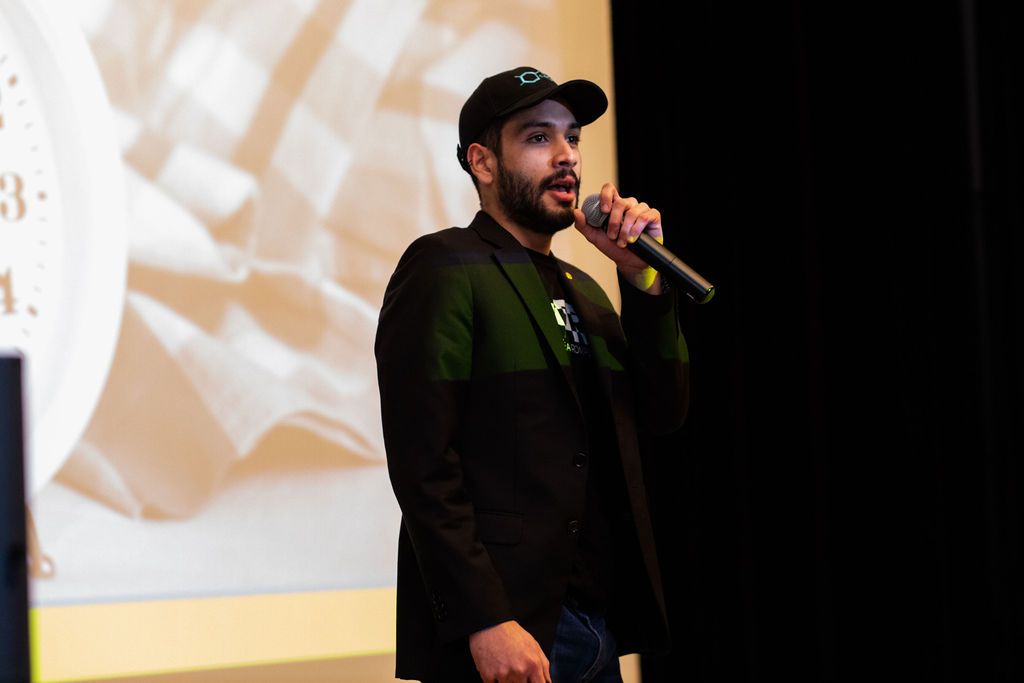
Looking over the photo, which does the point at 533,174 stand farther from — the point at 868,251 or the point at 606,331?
the point at 868,251

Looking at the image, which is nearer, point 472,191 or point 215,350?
point 215,350

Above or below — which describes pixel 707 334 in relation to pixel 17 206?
below

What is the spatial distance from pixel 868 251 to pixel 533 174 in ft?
4.67

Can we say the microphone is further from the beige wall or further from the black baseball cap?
the beige wall

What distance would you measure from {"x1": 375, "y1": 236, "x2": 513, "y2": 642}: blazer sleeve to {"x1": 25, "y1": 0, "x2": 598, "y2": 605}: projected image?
94 centimetres

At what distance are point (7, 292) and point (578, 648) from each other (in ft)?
4.36

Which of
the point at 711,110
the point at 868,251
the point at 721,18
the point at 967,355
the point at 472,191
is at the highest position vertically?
the point at 721,18

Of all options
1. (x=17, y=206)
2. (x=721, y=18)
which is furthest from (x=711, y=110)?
(x=17, y=206)

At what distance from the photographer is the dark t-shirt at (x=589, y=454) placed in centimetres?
155

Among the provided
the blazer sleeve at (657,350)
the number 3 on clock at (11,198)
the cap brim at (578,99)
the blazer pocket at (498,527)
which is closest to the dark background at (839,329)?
the blazer sleeve at (657,350)

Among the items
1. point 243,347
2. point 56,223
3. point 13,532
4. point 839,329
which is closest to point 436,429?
point 13,532

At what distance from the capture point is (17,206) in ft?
7.27

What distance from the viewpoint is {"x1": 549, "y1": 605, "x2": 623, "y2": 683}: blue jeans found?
1517 millimetres

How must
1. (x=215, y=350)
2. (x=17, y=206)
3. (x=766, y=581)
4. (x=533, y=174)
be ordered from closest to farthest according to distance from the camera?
(x=533, y=174) < (x=17, y=206) < (x=215, y=350) < (x=766, y=581)
